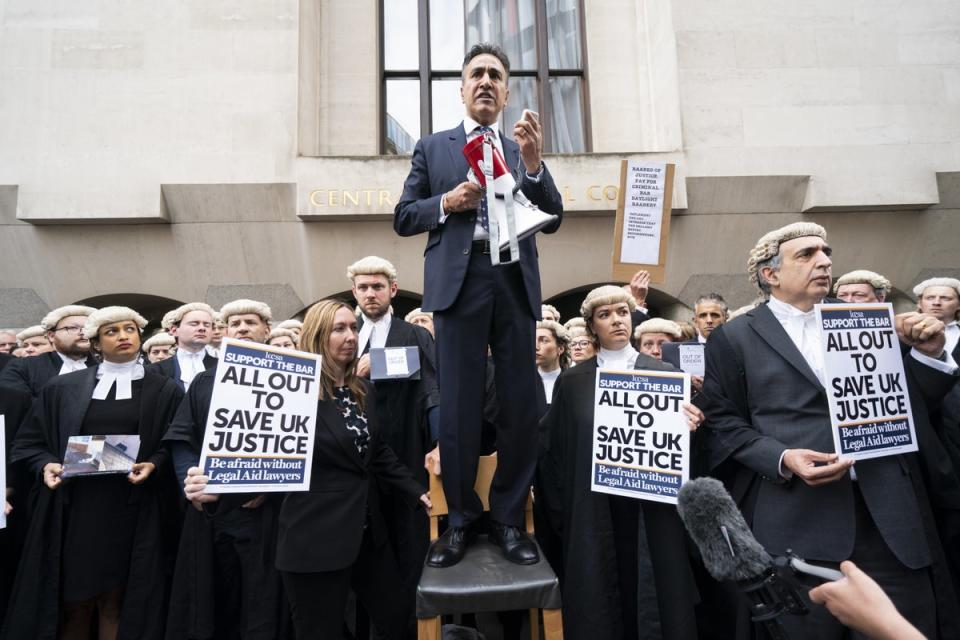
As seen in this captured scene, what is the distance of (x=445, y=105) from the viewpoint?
8867 mm

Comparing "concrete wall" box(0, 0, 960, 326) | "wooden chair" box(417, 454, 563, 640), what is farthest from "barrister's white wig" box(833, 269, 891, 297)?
"concrete wall" box(0, 0, 960, 326)

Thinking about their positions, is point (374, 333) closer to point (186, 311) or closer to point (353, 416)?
point (353, 416)

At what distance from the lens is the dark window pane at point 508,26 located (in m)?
8.96

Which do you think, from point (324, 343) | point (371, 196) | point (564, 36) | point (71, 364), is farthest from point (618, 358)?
point (564, 36)

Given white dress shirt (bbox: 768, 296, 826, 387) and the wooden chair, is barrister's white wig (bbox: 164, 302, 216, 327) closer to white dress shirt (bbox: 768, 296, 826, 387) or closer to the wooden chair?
the wooden chair

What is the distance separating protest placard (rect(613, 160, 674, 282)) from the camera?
18.3 ft

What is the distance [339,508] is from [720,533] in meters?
1.68

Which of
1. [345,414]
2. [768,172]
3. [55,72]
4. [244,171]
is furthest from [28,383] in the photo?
[768,172]

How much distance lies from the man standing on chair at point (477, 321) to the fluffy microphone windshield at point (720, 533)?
1.03 m

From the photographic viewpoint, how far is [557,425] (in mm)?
3379

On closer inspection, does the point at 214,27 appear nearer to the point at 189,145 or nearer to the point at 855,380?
the point at 189,145

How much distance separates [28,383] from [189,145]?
4.06m

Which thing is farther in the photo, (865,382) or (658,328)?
(658,328)

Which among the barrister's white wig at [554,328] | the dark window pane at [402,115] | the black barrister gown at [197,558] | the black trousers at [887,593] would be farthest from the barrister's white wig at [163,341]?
the black trousers at [887,593]
